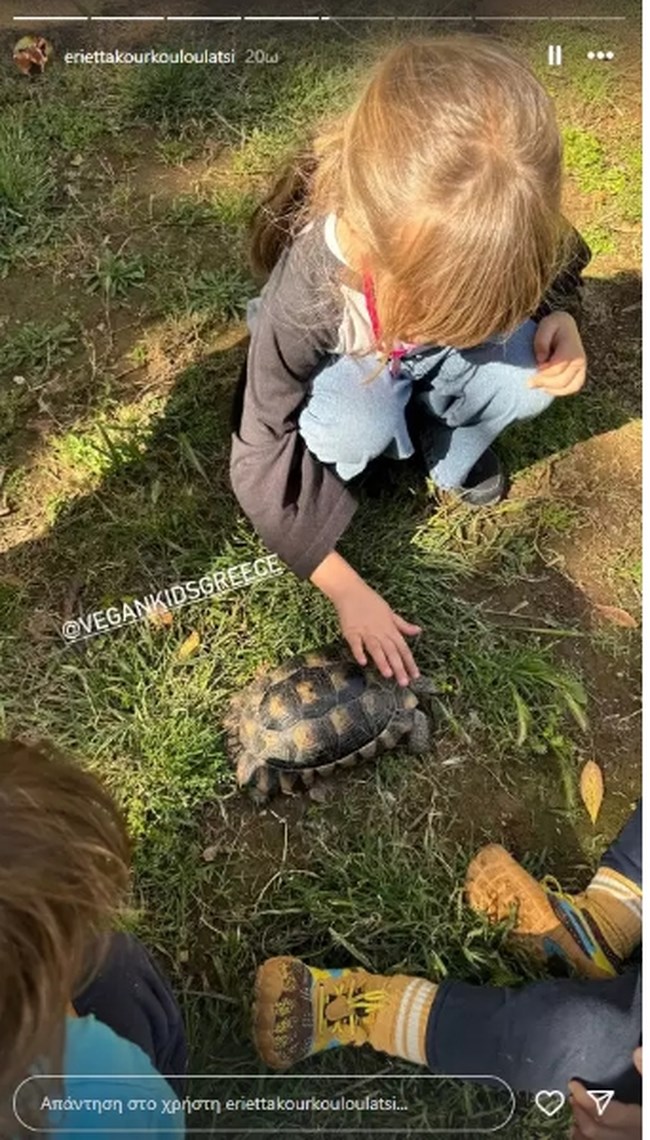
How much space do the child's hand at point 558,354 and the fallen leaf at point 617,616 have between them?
15.9 inches

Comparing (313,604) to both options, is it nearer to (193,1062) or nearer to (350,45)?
(193,1062)

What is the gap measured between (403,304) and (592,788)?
0.88 meters

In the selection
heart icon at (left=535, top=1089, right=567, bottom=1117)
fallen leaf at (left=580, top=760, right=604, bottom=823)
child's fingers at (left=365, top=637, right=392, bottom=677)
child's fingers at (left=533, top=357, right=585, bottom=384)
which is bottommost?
heart icon at (left=535, top=1089, right=567, bottom=1117)

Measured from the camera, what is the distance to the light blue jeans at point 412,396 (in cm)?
168

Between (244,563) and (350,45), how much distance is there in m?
0.97

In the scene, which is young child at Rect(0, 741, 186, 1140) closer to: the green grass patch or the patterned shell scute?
the patterned shell scute

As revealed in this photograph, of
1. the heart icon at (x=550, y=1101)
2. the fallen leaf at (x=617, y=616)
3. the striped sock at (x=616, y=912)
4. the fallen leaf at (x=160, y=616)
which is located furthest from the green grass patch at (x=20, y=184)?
the heart icon at (x=550, y=1101)

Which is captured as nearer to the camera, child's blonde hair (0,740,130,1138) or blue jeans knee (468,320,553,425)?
child's blonde hair (0,740,130,1138)

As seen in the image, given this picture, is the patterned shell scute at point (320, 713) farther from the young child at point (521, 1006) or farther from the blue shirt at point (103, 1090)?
the blue shirt at point (103, 1090)

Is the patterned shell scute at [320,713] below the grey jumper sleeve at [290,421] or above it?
below

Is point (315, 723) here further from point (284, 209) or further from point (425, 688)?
point (284, 209)

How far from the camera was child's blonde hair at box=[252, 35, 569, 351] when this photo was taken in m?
1.29
